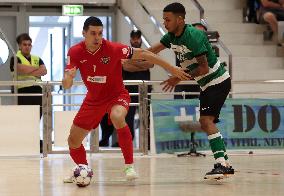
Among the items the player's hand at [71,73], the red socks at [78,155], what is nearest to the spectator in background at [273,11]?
the red socks at [78,155]

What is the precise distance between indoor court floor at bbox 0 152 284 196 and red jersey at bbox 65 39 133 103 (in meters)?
1.02

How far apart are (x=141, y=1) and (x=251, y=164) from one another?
6569 mm

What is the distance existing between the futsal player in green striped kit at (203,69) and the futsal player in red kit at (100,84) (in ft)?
1.67

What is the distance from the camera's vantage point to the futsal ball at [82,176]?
26.1 feet

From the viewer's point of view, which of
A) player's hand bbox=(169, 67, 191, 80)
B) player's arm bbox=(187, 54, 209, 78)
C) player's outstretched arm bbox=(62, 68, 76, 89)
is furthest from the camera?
player's arm bbox=(187, 54, 209, 78)

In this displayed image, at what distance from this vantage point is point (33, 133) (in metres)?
13.0

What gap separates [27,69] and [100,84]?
205 inches

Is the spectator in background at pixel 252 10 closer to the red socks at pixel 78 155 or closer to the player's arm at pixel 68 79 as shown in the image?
the red socks at pixel 78 155

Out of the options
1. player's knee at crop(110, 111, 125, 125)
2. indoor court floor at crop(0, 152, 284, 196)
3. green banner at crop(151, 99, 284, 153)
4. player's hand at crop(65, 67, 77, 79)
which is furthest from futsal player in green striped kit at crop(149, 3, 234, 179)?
green banner at crop(151, 99, 284, 153)

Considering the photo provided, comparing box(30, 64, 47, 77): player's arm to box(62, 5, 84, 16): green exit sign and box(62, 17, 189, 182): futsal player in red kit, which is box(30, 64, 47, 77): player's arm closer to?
box(62, 5, 84, 16): green exit sign

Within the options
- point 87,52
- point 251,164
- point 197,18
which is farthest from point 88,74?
point 197,18

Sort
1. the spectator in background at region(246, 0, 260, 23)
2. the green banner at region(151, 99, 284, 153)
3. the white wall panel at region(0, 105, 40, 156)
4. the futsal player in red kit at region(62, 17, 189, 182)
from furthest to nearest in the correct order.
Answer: the spectator in background at region(246, 0, 260, 23) < the green banner at region(151, 99, 284, 153) < the white wall panel at region(0, 105, 40, 156) < the futsal player in red kit at region(62, 17, 189, 182)

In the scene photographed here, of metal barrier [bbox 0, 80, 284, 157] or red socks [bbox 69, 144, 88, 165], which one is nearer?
red socks [bbox 69, 144, 88, 165]

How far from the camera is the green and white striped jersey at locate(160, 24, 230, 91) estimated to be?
831 centimetres
